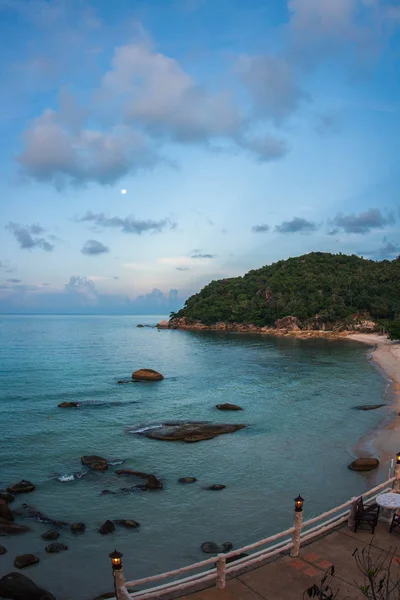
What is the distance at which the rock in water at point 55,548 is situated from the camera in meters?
15.0

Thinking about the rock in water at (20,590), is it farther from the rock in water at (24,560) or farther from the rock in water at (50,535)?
the rock in water at (50,535)

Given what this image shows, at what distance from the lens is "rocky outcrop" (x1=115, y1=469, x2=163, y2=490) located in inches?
810

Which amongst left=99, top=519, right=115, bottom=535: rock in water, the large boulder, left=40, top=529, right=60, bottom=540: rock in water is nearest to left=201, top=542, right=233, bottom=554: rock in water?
left=99, top=519, right=115, bottom=535: rock in water

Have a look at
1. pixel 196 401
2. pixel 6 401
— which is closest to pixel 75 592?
pixel 196 401

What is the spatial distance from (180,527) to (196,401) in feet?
80.1

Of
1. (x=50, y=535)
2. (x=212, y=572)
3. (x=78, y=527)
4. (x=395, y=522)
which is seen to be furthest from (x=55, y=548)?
(x=395, y=522)

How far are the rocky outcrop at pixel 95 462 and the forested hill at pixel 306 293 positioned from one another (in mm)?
107825

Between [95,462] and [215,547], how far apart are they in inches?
428

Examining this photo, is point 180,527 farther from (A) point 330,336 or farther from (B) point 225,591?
(A) point 330,336

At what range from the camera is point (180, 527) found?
16.9m

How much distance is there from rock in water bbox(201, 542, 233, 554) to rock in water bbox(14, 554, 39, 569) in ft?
20.2

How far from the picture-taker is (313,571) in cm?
1000

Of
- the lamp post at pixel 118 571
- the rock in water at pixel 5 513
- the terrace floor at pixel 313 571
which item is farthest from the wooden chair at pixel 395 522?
the rock in water at pixel 5 513

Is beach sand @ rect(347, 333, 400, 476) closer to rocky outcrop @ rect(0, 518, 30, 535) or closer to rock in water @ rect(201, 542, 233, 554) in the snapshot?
rock in water @ rect(201, 542, 233, 554)
